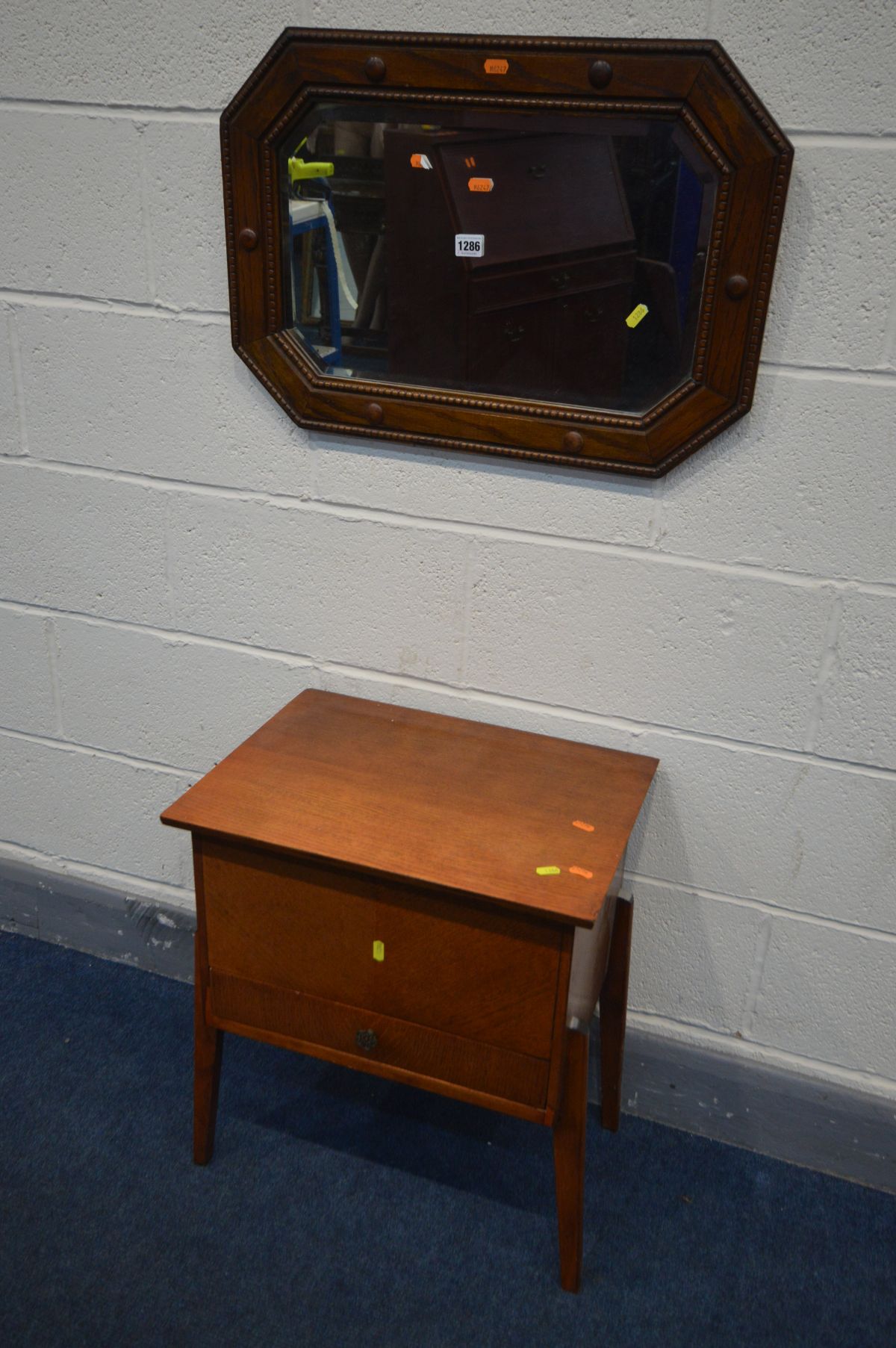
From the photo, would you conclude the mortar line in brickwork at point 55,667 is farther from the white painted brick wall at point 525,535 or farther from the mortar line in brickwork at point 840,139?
the mortar line in brickwork at point 840,139

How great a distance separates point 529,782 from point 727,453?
0.50 m

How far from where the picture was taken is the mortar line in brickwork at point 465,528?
58.7 inches

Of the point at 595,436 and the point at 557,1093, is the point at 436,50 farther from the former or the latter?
the point at 557,1093

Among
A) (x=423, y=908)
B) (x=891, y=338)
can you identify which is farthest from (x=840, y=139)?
(x=423, y=908)

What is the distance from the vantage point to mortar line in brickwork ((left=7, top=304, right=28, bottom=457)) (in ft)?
5.78

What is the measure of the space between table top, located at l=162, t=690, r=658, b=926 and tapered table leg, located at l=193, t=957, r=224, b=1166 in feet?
0.91

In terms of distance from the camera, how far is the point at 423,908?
1.40 metres

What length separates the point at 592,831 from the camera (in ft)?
Result: 4.75

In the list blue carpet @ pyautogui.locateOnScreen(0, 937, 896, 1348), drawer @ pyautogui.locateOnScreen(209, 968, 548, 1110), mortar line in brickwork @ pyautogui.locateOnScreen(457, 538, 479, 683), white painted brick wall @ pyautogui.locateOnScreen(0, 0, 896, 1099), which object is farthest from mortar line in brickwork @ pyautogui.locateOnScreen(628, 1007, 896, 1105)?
mortar line in brickwork @ pyautogui.locateOnScreen(457, 538, 479, 683)

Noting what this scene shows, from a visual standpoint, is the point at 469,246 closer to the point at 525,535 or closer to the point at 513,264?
the point at 513,264

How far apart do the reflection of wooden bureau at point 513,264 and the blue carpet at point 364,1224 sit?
46.4 inches

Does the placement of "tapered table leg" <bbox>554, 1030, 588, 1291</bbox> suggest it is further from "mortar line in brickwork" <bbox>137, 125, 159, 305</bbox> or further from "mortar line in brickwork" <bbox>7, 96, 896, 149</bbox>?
"mortar line in brickwork" <bbox>7, 96, 896, 149</bbox>

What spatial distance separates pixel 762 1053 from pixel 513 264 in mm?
1235

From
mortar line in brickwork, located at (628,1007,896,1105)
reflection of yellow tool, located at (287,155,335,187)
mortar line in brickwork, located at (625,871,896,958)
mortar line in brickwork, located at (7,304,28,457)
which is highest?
reflection of yellow tool, located at (287,155,335,187)
